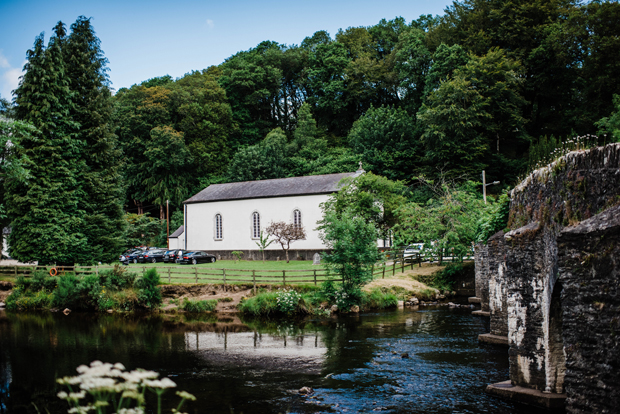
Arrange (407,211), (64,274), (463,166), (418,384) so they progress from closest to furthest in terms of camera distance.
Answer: (418,384)
(64,274)
(407,211)
(463,166)

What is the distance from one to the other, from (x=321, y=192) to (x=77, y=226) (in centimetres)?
1822

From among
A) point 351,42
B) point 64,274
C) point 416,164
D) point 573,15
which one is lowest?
point 64,274

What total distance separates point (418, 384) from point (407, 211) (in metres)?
19.1

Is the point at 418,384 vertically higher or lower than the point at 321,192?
lower

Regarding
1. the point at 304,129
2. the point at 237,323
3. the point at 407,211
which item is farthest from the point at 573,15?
the point at 237,323

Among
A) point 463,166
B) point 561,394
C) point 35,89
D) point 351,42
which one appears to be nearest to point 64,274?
point 35,89

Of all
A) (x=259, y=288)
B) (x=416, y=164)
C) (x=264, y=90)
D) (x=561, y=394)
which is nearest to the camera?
(x=561, y=394)

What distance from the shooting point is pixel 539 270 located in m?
8.07

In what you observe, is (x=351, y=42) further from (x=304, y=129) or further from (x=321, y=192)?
(x=321, y=192)

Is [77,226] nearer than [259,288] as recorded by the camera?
No

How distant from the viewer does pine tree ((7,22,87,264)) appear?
26.7 metres

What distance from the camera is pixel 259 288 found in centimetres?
2322

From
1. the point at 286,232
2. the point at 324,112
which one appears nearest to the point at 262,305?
the point at 286,232

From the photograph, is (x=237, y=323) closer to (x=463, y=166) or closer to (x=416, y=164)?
(x=463, y=166)
